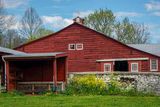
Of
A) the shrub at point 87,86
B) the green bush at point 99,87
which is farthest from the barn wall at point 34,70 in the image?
the green bush at point 99,87

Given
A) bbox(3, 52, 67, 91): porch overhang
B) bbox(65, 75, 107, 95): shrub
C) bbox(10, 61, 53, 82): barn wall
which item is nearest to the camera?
bbox(65, 75, 107, 95): shrub

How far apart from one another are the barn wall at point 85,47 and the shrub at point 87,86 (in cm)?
1310

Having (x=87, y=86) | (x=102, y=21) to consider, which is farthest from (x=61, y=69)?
(x=102, y=21)

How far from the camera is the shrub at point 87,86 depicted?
24.2 metres

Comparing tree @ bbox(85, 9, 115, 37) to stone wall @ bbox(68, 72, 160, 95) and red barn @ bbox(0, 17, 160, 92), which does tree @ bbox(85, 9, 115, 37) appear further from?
stone wall @ bbox(68, 72, 160, 95)

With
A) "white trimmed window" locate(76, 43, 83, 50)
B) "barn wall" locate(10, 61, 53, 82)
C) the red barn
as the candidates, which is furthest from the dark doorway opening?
"barn wall" locate(10, 61, 53, 82)

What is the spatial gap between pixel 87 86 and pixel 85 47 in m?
14.7

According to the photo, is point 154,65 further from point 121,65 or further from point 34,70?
point 34,70

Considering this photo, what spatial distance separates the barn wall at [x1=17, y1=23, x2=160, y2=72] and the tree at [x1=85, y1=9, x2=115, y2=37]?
26.3m

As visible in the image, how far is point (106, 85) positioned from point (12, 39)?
4857 cm

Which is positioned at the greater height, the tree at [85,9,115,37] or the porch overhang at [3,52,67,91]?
the tree at [85,9,115,37]

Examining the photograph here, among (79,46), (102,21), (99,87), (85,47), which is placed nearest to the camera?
(99,87)

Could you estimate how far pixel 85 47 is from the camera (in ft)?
128

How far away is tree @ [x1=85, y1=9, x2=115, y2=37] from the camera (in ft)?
216
